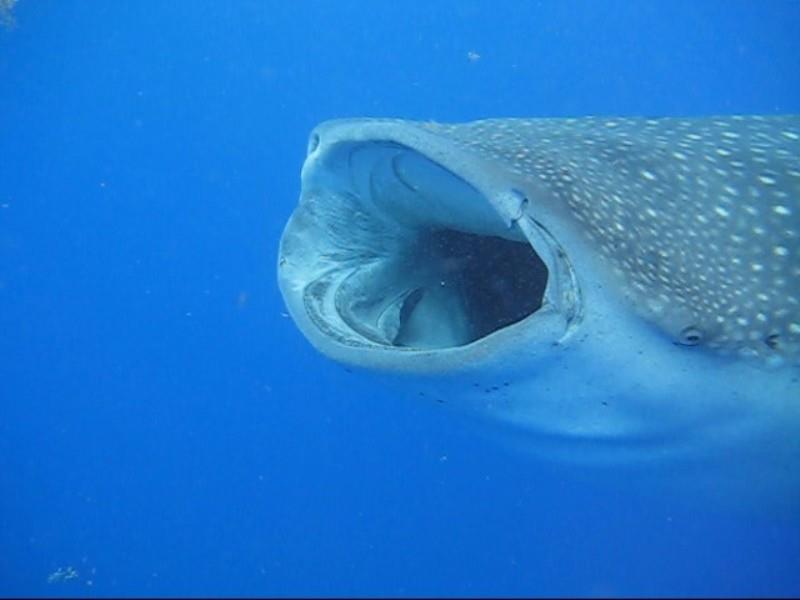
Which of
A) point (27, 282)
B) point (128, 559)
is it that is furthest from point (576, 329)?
point (27, 282)

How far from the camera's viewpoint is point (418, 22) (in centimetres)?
979

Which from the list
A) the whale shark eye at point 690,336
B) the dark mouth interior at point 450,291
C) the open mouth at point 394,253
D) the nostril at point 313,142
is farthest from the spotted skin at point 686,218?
the dark mouth interior at point 450,291

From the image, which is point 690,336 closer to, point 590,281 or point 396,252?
point 590,281

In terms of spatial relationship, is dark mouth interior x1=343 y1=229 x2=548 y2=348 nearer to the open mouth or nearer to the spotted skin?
the open mouth

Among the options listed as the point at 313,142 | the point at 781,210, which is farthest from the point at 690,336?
the point at 313,142

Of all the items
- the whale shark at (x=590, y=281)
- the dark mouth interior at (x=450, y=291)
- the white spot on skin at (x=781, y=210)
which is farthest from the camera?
the dark mouth interior at (x=450, y=291)

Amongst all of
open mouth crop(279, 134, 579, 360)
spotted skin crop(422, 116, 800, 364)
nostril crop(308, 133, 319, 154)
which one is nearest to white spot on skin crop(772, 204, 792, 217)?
spotted skin crop(422, 116, 800, 364)

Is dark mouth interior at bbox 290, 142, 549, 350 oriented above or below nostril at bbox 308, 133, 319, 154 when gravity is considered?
below

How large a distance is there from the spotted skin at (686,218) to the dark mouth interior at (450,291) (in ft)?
1.64

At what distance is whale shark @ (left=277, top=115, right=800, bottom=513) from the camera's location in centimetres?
159

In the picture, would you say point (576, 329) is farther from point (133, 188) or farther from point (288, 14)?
point (288, 14)

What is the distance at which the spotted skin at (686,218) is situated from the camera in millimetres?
1655

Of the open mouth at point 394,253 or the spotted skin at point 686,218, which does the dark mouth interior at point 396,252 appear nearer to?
the open mouth at point 394,253

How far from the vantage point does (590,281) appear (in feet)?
5.16
